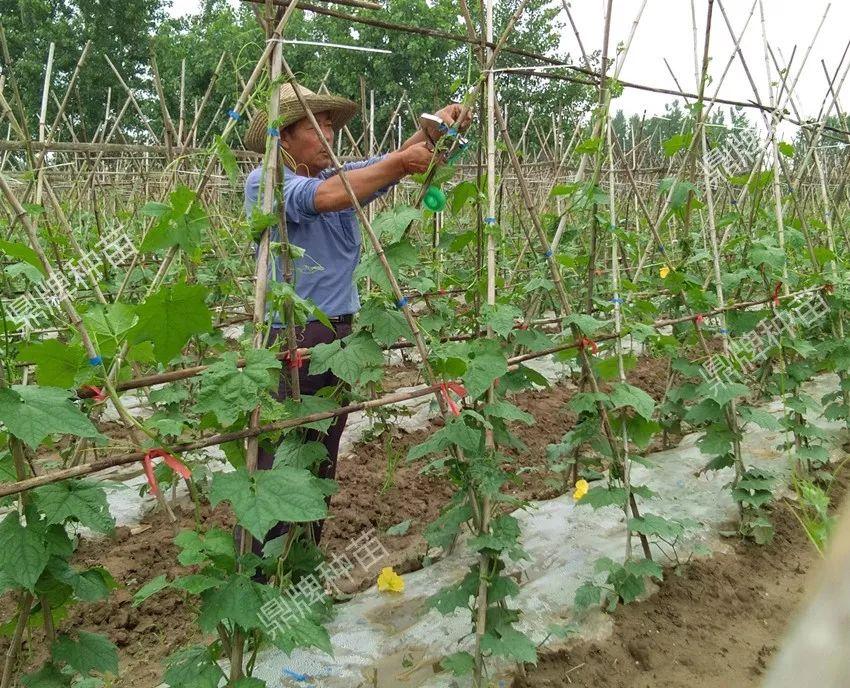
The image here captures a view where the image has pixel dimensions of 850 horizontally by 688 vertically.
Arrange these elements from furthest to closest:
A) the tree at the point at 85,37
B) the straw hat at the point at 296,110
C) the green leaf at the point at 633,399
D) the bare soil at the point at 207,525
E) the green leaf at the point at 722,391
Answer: the tree at the point at 85,37 → the green leaf at the point at 722,391 → the bare soil at the point at 207,525 → the straw hat at the point at 296,110 → the green leaf at the point at 633,399

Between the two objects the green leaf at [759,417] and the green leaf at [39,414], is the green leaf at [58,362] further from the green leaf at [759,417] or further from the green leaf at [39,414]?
the green leaf at [759,417]

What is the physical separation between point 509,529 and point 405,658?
2.21 ft

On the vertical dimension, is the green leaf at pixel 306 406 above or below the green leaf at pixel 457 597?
above

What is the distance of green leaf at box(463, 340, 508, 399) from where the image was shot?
6.01 ft

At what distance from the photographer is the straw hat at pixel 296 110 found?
2469 millimetres

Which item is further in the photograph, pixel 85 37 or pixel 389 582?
pixel 85 37

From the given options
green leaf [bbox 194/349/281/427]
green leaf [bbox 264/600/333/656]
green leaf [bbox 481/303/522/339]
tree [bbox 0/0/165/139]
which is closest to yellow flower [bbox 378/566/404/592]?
green leaf [bbox 264/600/333/656]

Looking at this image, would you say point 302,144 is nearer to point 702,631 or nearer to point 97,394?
point 97,394

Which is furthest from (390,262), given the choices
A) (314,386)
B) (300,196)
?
(314,386)

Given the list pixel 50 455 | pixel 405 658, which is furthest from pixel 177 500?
pixel 405 658

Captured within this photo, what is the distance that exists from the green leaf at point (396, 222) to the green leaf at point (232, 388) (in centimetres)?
51

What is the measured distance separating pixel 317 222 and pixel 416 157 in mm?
716

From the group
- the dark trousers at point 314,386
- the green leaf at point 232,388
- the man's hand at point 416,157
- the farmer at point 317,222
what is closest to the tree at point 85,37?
the farmer at point 317,222

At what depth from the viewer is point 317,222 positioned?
2600mm
